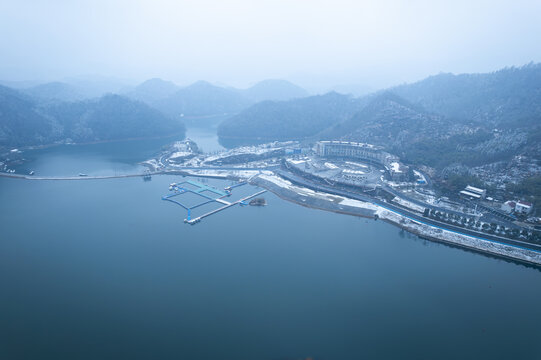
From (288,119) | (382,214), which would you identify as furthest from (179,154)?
(382,214)

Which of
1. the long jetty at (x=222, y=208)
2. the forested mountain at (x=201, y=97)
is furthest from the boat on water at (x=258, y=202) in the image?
the forested mountain at (x=201, y=97)

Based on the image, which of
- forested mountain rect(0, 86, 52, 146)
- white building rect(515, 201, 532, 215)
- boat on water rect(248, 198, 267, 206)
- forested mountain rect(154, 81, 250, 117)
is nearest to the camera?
white building rect(515, 201, 532, 215)

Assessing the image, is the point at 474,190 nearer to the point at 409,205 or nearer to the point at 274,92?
the point at 409,205

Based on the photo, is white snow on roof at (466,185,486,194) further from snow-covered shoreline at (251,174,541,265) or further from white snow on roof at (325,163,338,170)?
white snow on roof at (325,163,338,170)

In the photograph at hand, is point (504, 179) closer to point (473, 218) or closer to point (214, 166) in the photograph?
point (473, 218)

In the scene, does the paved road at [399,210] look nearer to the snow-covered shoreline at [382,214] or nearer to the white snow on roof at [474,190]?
the snow-covered shoreline at [382,214]

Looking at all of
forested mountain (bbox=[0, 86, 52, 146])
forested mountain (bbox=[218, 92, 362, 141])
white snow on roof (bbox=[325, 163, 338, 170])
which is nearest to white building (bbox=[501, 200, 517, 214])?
white snow on roof (bbox=[325, 163, 338, 170])
